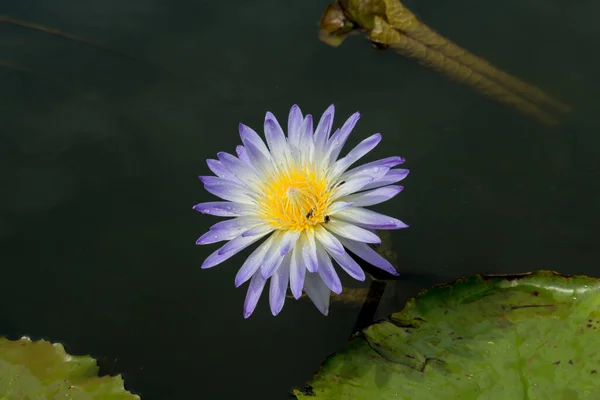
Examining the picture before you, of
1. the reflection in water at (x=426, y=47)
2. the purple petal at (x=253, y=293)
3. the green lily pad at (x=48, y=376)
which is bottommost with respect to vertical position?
the green lily pad at (x=48, y=376)

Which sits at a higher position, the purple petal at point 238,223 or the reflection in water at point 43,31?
the reflection in water at point 43,31

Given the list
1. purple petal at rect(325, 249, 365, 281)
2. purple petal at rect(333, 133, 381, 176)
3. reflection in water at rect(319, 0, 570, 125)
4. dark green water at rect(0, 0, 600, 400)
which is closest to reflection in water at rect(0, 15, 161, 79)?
dark green water at rect(0, 0, 600, 400)

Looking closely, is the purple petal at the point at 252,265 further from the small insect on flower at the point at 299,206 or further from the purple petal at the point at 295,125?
the purple petal at the point at 295,125

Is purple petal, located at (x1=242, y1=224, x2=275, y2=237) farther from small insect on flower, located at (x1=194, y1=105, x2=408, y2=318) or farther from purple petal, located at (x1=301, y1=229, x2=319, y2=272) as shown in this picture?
purple petal, located at (x1=301, y1=229, x2=319, y2=272)

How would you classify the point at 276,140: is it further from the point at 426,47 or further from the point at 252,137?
the point at 426,47

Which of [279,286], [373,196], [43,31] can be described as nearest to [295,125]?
[373,196]

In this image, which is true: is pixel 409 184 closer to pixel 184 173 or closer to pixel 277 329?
pixel 277 329

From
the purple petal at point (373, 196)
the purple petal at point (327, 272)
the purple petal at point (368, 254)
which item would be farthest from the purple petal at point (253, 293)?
the purple petal at point (373, 196)
